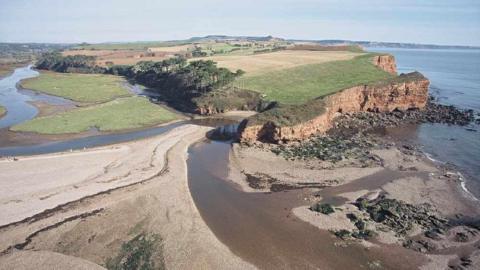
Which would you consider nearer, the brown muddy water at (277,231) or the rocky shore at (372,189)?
the brown muddy water at (277,231)

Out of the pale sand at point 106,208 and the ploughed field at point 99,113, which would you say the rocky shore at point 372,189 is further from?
the ploughed field at point 99,113

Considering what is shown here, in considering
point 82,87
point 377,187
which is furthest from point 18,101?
point 377,187

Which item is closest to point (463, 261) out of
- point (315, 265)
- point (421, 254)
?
point (421, 254)

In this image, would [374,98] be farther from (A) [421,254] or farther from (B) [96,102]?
(B) [96,102]

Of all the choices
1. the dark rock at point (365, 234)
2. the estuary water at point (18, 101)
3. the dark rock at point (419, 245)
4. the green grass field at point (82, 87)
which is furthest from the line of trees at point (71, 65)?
the dark rock at point (419, 245)

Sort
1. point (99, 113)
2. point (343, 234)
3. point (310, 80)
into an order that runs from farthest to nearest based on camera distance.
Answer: point (310, 80)
point (99, 113)
point (343, 234)

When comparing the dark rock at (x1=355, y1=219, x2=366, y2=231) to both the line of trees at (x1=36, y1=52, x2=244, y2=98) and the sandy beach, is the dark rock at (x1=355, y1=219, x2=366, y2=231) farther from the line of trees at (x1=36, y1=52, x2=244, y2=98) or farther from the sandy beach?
the line of trees at (x1=36, y1=52, x2=244, y2=98)

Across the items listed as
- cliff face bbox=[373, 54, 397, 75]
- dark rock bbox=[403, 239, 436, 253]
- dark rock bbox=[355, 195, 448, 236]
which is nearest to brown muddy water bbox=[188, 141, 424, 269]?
dark rock bbox=[403, 239, 436, 253]

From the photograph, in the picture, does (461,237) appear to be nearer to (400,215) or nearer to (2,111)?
(400,215)
